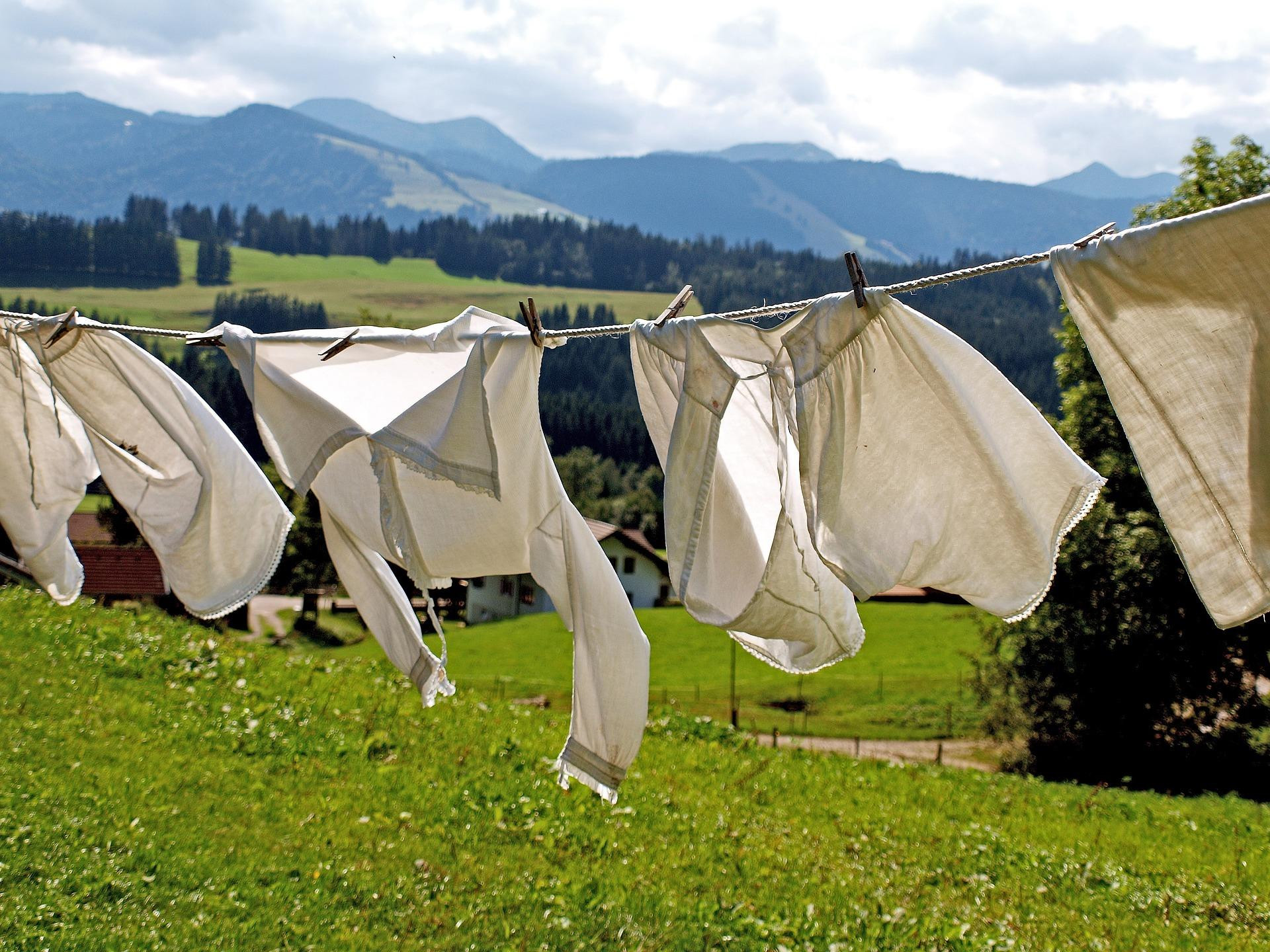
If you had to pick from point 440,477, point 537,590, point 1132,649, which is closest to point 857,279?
point 440,477

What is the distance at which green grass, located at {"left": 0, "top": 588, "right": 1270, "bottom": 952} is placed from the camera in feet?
18.8

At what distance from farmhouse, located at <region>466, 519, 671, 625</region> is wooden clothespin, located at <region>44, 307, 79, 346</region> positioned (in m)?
48.6

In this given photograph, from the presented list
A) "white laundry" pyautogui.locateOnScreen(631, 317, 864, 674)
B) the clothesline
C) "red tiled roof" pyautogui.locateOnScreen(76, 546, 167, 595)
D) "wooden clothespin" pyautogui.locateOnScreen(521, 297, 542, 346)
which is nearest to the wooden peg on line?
the clothesline

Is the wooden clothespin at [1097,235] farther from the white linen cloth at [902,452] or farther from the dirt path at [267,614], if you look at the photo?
the dirt path at [267,614]

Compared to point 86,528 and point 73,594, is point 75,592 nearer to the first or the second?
point 73,594

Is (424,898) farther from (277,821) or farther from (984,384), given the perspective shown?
(984,384)

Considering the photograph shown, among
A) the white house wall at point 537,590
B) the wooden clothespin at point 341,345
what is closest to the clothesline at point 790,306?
the wooden clothespin at point 341,345

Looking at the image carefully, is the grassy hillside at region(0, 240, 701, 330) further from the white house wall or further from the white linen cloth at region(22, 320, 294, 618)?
the white linen cloth at region(22, 320, 294, 618)

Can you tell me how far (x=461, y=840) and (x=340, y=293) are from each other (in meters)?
165

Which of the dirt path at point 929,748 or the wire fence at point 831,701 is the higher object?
the dirt path at point 929,748

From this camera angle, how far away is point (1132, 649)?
63.4 ft

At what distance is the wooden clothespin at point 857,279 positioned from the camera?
276 centimetres

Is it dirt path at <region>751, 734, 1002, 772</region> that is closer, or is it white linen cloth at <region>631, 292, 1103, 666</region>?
white linen cloth at <region>631, 292, 1103, 666</region>

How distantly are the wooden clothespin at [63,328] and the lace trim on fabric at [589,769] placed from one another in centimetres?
254
